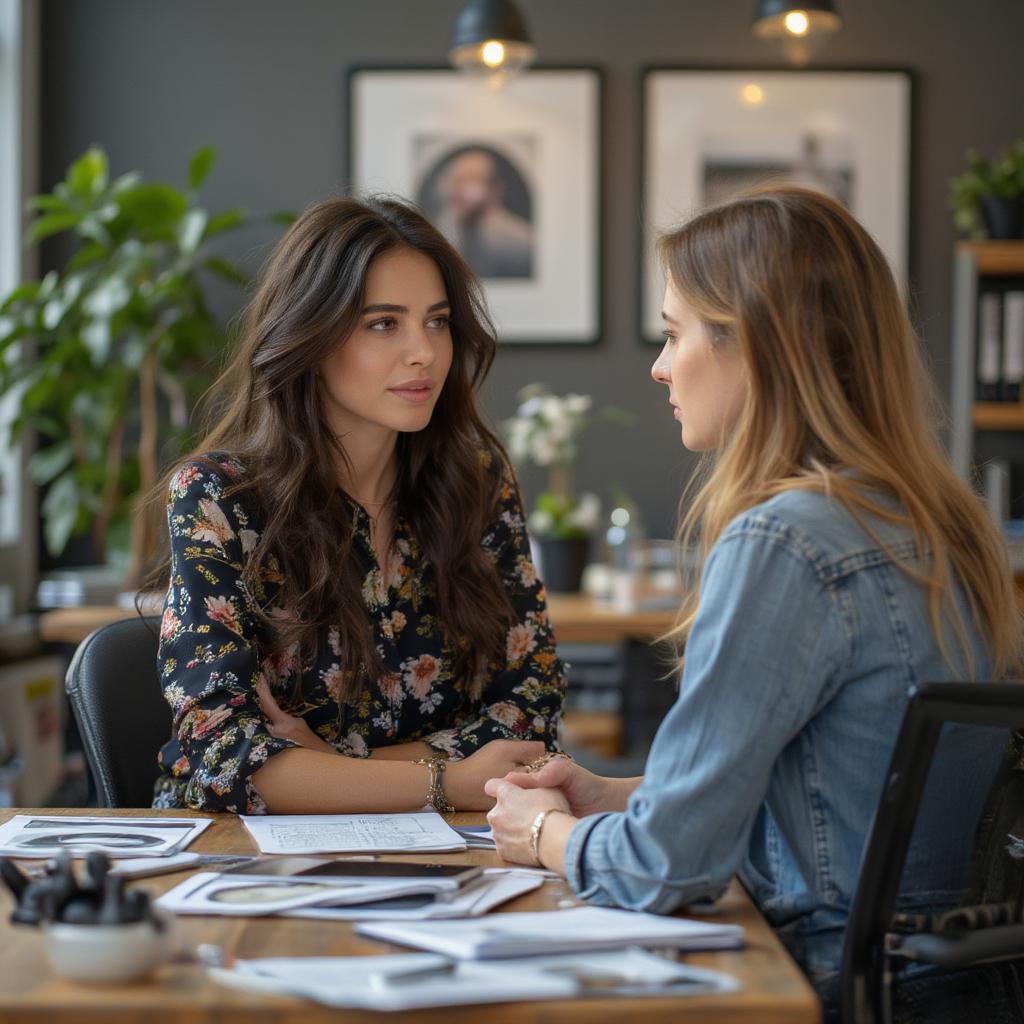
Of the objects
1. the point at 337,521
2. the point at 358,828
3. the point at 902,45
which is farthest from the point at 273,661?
the point at 902,45

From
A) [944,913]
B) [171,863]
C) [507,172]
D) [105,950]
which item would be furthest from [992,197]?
[105,950]

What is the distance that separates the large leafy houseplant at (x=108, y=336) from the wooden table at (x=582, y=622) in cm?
24

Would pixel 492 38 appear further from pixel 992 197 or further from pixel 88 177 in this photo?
pixel 992 197

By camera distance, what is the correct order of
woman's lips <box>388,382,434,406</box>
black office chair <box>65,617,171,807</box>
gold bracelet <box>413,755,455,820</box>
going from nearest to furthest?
gold bracelet <box>413,755,455,820</box> → black office chair <box>65,617,171,807</box> → woman's lips <box>388,382,434,406</box>

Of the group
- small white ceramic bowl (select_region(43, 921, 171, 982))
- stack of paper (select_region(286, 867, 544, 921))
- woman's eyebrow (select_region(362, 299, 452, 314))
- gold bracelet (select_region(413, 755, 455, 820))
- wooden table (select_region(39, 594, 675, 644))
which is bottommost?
wooden table (select_region(39, 594, 675, 644))

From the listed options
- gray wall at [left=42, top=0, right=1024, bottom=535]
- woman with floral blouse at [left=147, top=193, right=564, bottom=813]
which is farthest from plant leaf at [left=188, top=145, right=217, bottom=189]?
woman with floral blouse at [left=147, top=193, right=564, bottom=813]

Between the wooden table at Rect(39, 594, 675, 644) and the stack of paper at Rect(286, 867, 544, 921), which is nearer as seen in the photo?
the stack of paper at Rect(286, 867, 544, 921)

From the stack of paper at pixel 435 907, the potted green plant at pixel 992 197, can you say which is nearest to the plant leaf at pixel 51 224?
the potted green plant at pixel 992 197

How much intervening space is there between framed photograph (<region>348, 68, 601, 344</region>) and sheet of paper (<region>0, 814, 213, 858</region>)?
3.37 meters

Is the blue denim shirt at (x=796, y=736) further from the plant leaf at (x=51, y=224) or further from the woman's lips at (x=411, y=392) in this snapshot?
the plant leaf at (x=51, y=224)

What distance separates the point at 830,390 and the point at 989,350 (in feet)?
11.7

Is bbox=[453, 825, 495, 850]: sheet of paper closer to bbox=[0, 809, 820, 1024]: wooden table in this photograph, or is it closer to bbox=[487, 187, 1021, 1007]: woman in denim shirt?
bbox=[487, 187, 1021, 1007]: woman in denim shirt

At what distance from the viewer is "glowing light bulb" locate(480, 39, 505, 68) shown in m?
3.87

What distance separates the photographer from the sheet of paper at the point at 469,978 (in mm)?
978
